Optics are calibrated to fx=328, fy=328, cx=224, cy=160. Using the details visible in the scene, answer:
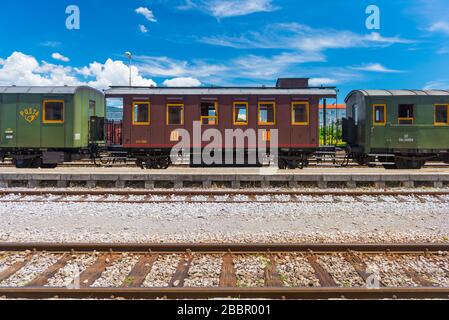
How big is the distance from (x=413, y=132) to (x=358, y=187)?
16.3ft

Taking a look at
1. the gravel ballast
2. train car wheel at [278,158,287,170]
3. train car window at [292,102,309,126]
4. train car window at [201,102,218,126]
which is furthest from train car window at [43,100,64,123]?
train car window at [292,102,309,126]

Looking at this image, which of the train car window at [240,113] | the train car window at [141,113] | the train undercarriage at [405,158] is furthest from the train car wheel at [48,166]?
the train undercarriage at [405,158]

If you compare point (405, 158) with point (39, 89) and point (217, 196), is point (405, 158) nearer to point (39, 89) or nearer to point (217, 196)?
point (217, 196)

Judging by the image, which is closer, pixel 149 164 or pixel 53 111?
pixel 53 111

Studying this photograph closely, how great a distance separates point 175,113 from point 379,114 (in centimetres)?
884

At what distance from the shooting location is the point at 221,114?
13.9 meters

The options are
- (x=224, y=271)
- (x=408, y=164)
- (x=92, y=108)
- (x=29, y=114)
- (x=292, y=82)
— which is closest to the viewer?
(x=224, y=271)

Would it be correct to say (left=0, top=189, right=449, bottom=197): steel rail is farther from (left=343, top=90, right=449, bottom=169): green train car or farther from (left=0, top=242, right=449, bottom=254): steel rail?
(left=343, top=90, right=449, bottom=169): green train car

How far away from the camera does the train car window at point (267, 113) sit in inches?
549

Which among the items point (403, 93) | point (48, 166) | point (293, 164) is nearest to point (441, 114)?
point (403, 93)

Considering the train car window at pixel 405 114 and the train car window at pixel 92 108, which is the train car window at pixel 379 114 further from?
the train car window at pixel 92 108

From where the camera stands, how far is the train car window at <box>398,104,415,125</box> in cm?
1426

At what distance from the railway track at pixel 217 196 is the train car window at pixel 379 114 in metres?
5.26
